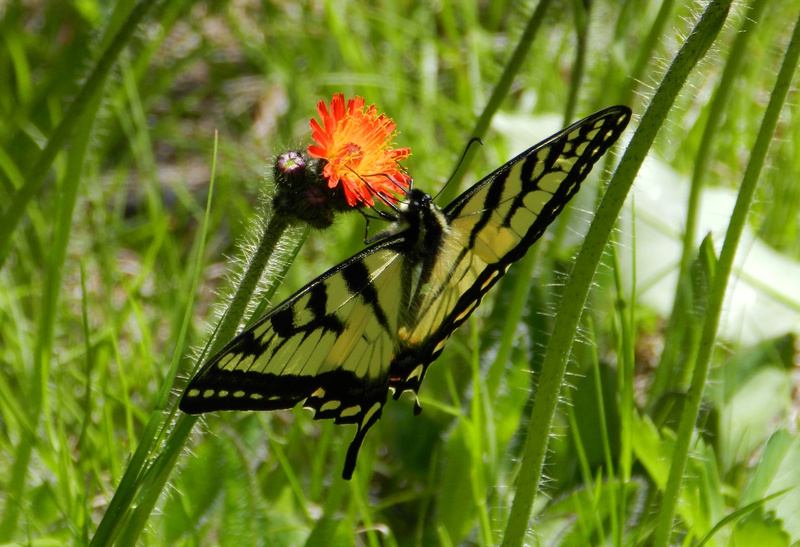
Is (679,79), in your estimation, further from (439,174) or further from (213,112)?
(213,112)

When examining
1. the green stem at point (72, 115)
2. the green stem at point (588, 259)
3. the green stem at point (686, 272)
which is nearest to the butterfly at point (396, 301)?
the green stem at point (588, 259)

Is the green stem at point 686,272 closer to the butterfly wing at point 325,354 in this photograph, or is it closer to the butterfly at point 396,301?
the butterfly at point 396,301

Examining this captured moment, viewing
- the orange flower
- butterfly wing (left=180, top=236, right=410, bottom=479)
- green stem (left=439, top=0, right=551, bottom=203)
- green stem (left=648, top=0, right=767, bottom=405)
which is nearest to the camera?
butterfly wing (left=180, top=236, right=410, bottom=479)

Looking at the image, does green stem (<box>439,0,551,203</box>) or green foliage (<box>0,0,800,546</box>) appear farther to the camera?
green stem (<box>439,0,551,203</box>)

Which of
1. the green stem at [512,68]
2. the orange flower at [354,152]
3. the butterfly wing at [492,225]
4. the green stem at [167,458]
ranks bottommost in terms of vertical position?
the green stem at [167,458]

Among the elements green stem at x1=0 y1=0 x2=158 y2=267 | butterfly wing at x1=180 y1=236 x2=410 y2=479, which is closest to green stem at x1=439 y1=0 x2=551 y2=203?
butterfly wing at x1=180 y1=236 x2=410 y2=479

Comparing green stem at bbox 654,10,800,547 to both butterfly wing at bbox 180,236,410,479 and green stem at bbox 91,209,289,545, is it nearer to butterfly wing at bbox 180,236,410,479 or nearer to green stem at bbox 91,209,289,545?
butterfly wing at bbox 180,236,410,479
